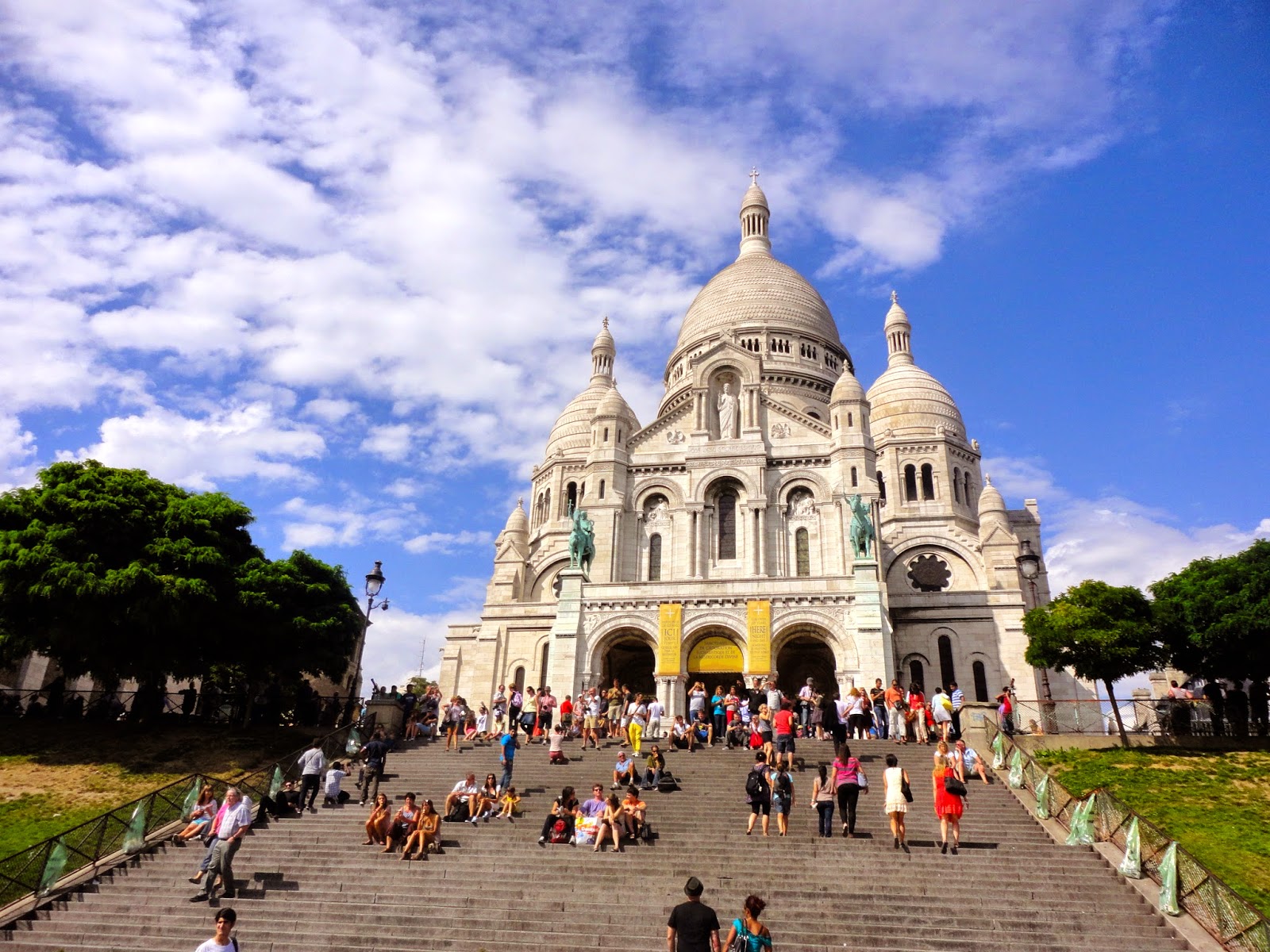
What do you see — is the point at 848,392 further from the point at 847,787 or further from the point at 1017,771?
the point at 847,787

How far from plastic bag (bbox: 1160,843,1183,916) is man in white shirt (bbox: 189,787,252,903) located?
1341 centimetres

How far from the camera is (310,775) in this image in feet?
59.4

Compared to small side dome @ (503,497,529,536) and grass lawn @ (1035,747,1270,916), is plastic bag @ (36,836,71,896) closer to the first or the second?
grass lawn @ (1035,747,1270,916)

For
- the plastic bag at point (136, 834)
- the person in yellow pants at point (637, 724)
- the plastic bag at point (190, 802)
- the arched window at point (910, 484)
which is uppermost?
the arched window at point (910, 484)

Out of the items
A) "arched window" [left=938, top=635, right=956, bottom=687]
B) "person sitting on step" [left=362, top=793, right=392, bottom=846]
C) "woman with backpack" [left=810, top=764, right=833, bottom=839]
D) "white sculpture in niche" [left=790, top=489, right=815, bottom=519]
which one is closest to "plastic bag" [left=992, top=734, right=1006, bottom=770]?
"woman with backpack" [left=810, top=764, right=833, bottom=839]

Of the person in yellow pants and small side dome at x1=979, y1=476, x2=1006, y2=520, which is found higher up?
small side dome at x1=979, y1=476, x2=1006, y2=520

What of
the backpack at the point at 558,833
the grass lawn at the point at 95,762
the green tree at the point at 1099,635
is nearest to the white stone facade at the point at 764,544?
the green tree at the point at 1099,635

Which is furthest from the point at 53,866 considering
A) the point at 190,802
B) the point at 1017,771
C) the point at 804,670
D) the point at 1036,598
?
the point at 1036,598

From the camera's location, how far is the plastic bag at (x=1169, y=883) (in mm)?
12523

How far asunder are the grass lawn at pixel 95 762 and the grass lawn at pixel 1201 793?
21400 millimetres

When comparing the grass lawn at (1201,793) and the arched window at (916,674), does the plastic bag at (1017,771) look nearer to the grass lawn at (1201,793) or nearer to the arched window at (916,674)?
the grass lawn at (1201,793)

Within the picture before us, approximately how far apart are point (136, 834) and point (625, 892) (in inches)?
358

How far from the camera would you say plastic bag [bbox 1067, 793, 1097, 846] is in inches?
591

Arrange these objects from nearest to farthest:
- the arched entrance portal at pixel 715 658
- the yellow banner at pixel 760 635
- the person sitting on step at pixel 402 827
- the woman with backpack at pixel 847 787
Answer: the woman with backpack at pixel 847 787, the person sitting on step at pixel 402 827, the yellow banner at pixel 760 635, the arched entrance portal at pixel 715 658
